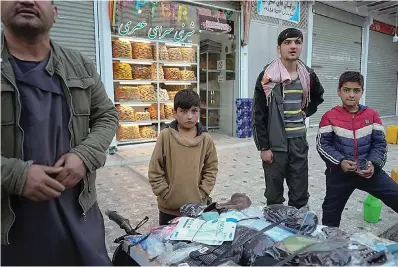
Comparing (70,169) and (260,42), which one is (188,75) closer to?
(260,42)

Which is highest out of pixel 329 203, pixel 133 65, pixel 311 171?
pixel 133 65

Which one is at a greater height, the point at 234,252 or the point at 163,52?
the point at 163,52

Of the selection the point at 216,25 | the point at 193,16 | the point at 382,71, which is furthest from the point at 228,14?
the point at 382,71

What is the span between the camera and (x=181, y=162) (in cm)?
219

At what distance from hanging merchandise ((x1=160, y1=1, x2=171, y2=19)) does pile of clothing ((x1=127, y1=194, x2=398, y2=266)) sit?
5.45 meters

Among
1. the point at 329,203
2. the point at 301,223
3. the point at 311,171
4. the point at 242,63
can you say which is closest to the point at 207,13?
the point at 242,63

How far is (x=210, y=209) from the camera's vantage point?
1.85 m

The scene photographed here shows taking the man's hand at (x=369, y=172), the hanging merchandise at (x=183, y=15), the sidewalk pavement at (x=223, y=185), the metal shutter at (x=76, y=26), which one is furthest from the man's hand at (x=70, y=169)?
the hanging merchandise at (x=183, y=15)

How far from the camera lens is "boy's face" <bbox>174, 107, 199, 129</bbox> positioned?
2.21 m

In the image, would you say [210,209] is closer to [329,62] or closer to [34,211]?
[34,211]

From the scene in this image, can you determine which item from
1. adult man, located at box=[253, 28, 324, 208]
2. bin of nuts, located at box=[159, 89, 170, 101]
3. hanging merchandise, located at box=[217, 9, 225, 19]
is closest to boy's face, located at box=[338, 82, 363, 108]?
adult man, located at box=[253, 28, 324, 208]

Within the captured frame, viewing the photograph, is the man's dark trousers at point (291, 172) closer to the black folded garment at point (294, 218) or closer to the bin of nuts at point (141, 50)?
the black folded garment at point (294, 218)

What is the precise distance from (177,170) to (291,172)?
1029 mm

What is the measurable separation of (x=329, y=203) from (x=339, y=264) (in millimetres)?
1306
